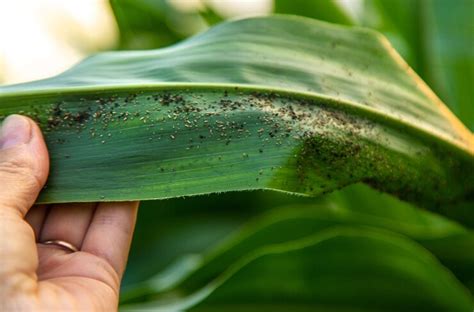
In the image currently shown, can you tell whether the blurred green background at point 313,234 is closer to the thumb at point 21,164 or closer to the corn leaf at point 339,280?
the corn leaf at point 339,280

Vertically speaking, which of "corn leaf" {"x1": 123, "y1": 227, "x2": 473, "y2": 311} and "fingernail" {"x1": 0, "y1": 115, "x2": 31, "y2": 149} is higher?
"fingernail" {"x1": 0, "y1": 115, "x2": 31, "y2": 149}

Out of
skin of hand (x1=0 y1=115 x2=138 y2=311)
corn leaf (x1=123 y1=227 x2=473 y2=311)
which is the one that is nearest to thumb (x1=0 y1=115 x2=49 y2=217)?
skin of hand (x1=0 y1=115 x2=138 y2=311)

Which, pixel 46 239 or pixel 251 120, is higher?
pixel 251 120

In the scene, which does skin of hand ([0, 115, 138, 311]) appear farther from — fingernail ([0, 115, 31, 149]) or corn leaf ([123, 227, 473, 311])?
corn leaf ([123, 227, 473, 311])

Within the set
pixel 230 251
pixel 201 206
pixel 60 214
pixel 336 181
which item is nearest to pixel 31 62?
pixel 201 206

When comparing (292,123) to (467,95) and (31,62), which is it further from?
(31,62)

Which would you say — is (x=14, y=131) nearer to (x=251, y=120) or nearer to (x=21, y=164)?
(x=21, y=164)

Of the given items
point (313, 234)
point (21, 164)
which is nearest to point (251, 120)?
point (21, 164)

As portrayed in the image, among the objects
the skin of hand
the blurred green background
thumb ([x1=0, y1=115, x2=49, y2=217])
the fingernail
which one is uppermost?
the fingernail

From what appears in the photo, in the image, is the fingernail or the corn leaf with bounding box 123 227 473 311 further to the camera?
the corn leaf with bounding box 123 227 473 311
